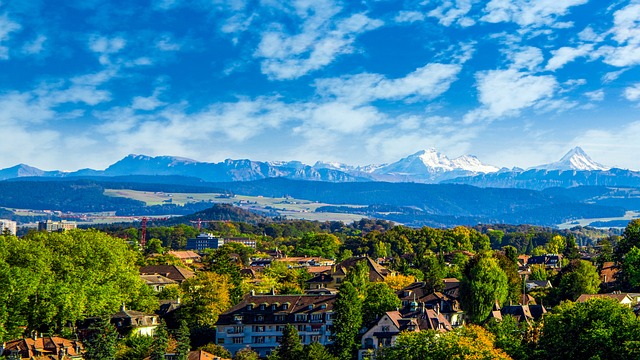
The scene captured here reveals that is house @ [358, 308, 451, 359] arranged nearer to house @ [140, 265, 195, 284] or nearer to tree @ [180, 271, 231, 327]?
tree @ [180, 271, 231, 327]

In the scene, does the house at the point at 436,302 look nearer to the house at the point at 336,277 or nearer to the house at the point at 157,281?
the house at the point at 336,277

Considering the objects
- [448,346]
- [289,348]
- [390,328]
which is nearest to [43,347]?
[289,348]

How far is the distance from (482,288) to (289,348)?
21.9 m

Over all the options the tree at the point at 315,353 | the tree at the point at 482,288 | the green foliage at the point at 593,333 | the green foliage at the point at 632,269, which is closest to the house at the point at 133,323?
the tree at the point at 315,353

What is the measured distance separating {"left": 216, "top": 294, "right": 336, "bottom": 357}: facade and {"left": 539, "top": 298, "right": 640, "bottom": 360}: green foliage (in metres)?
25.3

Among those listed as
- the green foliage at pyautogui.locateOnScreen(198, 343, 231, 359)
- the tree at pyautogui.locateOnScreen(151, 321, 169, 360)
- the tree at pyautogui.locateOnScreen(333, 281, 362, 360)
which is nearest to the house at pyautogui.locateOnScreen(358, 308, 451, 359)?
the tree at pyautogui.locateOnScreen(333, 281, 362, 360)

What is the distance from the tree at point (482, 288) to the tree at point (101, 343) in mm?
33291

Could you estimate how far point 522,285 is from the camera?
292ft

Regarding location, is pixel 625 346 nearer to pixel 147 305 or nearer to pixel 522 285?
pixel 522 285

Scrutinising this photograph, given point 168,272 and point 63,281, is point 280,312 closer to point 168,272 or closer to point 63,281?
point 63,281

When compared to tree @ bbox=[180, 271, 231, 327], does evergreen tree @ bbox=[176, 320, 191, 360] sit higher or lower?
lower

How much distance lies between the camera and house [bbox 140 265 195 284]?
111938 mm

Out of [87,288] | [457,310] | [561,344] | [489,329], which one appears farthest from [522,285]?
[87,288]

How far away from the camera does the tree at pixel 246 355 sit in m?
66.2
